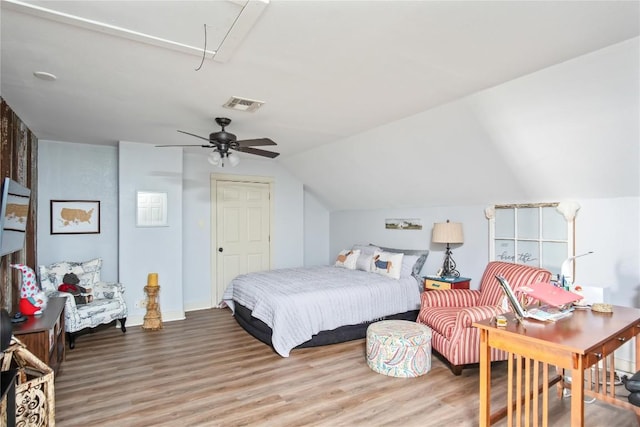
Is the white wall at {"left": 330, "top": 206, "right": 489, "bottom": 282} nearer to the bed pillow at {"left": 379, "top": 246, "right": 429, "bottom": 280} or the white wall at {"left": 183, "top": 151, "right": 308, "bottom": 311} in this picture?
the bed pillow at {"left": 379, "top": 246, "right": 429, "bottom": 280}

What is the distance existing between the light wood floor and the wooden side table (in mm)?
598

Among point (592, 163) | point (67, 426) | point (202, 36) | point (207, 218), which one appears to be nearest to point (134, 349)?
point (67, 426)

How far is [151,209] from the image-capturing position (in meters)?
4.99

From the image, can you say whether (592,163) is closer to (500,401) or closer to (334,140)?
(500,401)

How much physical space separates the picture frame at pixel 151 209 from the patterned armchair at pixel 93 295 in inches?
31.2

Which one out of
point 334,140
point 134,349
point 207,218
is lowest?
point 134,349

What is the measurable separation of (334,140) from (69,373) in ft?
A: 12.6

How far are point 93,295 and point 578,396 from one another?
15.9 ft

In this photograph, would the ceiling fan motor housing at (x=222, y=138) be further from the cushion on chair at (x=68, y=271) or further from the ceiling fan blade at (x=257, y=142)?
the cushion on chair at (x=68, y=271)

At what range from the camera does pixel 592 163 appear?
3090 millimetres

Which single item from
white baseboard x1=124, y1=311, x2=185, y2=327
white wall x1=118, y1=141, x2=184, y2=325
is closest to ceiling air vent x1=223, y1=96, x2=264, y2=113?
white wall x1=118, y1=141, x2=184, y2=325

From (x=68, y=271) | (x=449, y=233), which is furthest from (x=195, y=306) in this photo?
(x=449, y=233)

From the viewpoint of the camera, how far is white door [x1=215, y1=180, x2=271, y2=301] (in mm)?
5965

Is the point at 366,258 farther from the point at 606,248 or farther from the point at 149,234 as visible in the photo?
the point at 149,234
